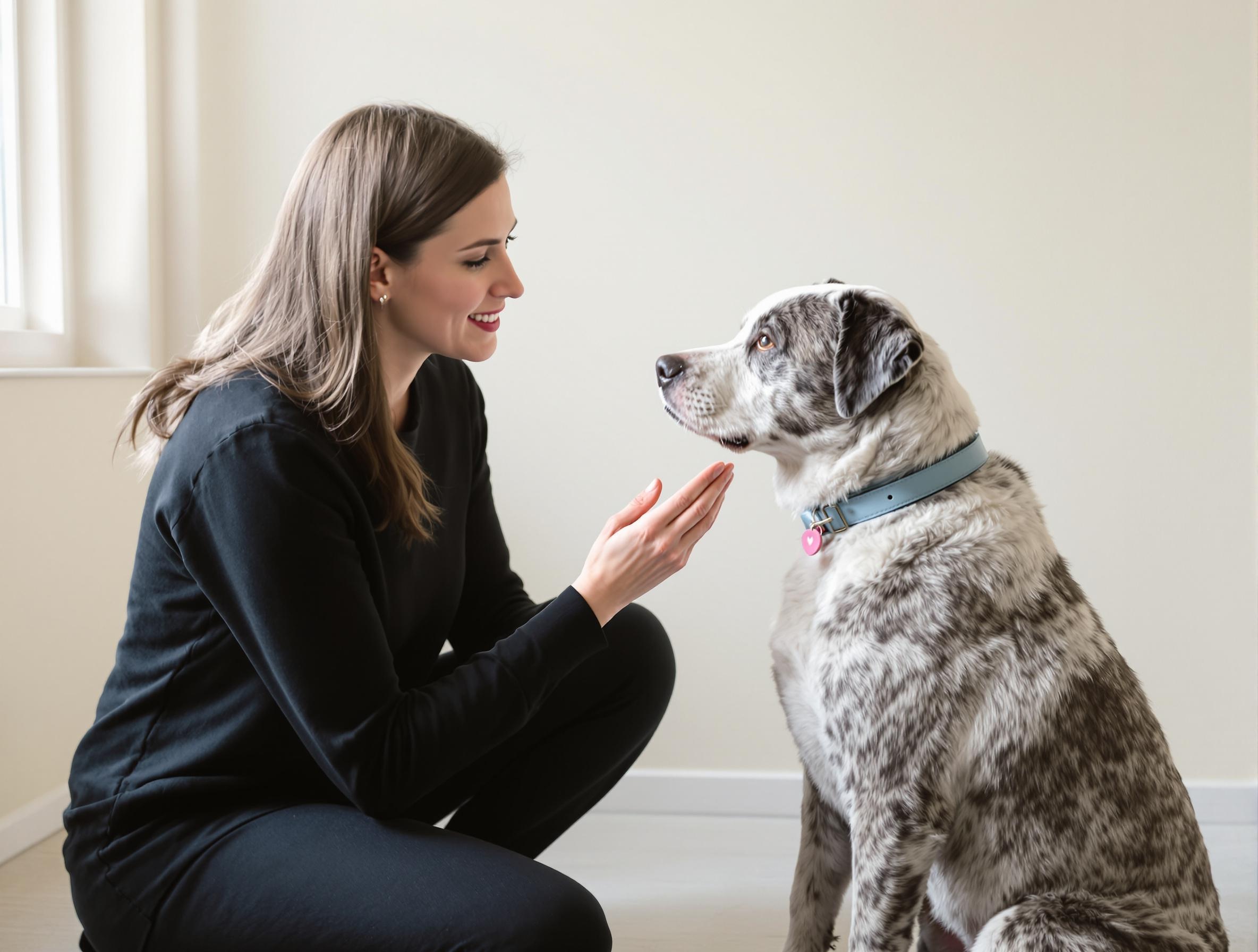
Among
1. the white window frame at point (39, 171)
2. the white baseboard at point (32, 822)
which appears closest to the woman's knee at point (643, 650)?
the white baseboard at point (32, 822)

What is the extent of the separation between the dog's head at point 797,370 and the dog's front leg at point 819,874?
1.72 feet

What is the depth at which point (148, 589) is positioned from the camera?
55.6 inches

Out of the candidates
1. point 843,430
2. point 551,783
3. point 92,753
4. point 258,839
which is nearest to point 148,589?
point 92,753

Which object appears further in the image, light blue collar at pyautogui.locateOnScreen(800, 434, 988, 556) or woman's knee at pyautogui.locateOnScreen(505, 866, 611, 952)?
light blue collar at pyautogui.locateOnScreen(800, 434, 988, 556)

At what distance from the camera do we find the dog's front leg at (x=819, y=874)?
1566mm

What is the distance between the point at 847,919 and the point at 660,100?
184cm

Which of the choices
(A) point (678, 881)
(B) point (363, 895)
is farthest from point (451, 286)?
(A) point (678, 881)

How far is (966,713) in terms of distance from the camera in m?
1.35

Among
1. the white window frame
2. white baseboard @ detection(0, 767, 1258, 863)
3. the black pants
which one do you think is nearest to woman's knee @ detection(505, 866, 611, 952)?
the black pants

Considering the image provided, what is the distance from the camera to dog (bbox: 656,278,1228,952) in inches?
52.7

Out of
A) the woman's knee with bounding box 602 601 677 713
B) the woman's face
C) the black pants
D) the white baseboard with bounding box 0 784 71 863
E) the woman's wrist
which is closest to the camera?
the black pants

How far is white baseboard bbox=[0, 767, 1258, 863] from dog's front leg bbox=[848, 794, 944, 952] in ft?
4.03

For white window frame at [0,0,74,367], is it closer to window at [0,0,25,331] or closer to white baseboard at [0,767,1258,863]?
window at [0,0,25,331]

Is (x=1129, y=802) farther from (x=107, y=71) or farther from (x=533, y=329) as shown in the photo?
(x=107, y=71)
